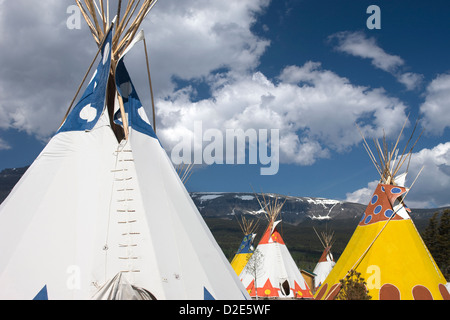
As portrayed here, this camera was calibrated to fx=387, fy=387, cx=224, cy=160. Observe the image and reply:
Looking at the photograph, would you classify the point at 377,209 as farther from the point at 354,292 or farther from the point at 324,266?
the point at 324,266

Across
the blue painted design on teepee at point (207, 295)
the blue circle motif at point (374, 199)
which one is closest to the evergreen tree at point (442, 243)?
the blue circle motif at point (374, 199)

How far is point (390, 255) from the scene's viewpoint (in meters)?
9.60

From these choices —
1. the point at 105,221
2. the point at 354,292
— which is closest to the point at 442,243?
the point at 354,292

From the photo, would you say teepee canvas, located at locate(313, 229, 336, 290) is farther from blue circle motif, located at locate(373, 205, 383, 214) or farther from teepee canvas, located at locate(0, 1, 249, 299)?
teepee canvas, located at locate(0, 1, 249, 299)

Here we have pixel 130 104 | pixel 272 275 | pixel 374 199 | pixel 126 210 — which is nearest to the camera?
pixel 126 210

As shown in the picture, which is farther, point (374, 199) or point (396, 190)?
point (374, 199)

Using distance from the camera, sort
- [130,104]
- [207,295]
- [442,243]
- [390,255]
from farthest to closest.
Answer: [442,243], [390,255], [130,104], [207,295]

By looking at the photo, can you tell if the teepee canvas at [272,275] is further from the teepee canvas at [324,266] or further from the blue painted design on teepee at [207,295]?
the blue painted design on teepee at [207,295]

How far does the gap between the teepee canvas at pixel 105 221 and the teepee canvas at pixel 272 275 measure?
435 inches

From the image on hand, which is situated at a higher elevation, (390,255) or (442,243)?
(442,243)

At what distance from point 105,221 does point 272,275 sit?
1306cm

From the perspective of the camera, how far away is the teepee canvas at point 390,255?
9.15 metres
